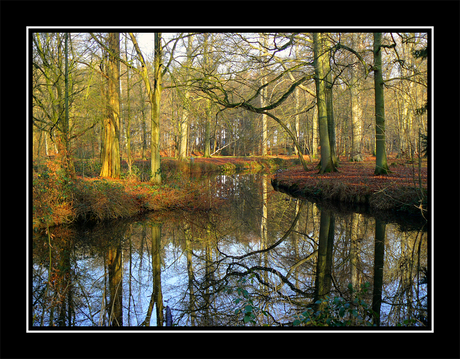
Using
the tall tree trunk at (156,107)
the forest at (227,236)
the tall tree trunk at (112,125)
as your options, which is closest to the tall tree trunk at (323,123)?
the forest at (227,236)

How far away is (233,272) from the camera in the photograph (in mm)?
5906

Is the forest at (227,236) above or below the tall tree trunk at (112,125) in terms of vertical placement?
below

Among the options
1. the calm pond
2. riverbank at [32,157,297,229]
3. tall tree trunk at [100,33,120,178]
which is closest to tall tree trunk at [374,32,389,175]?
the calm pond

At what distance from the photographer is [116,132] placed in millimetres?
15625

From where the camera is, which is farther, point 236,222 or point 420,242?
point 236,222

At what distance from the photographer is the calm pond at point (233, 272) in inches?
164

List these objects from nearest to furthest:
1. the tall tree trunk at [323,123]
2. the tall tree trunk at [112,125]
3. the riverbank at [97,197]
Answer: the riverbank at [97,197]
the tall tree trunk at [112,125]
the tall tree trunk at [323,123]

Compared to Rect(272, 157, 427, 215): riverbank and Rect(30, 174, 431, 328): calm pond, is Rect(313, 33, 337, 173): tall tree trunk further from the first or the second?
Rect(30, 174, 431, 328): calm pond

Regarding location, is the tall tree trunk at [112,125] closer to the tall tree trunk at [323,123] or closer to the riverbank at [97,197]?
the riverbank at [97,197]

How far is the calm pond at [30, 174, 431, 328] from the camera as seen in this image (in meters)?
4.17
